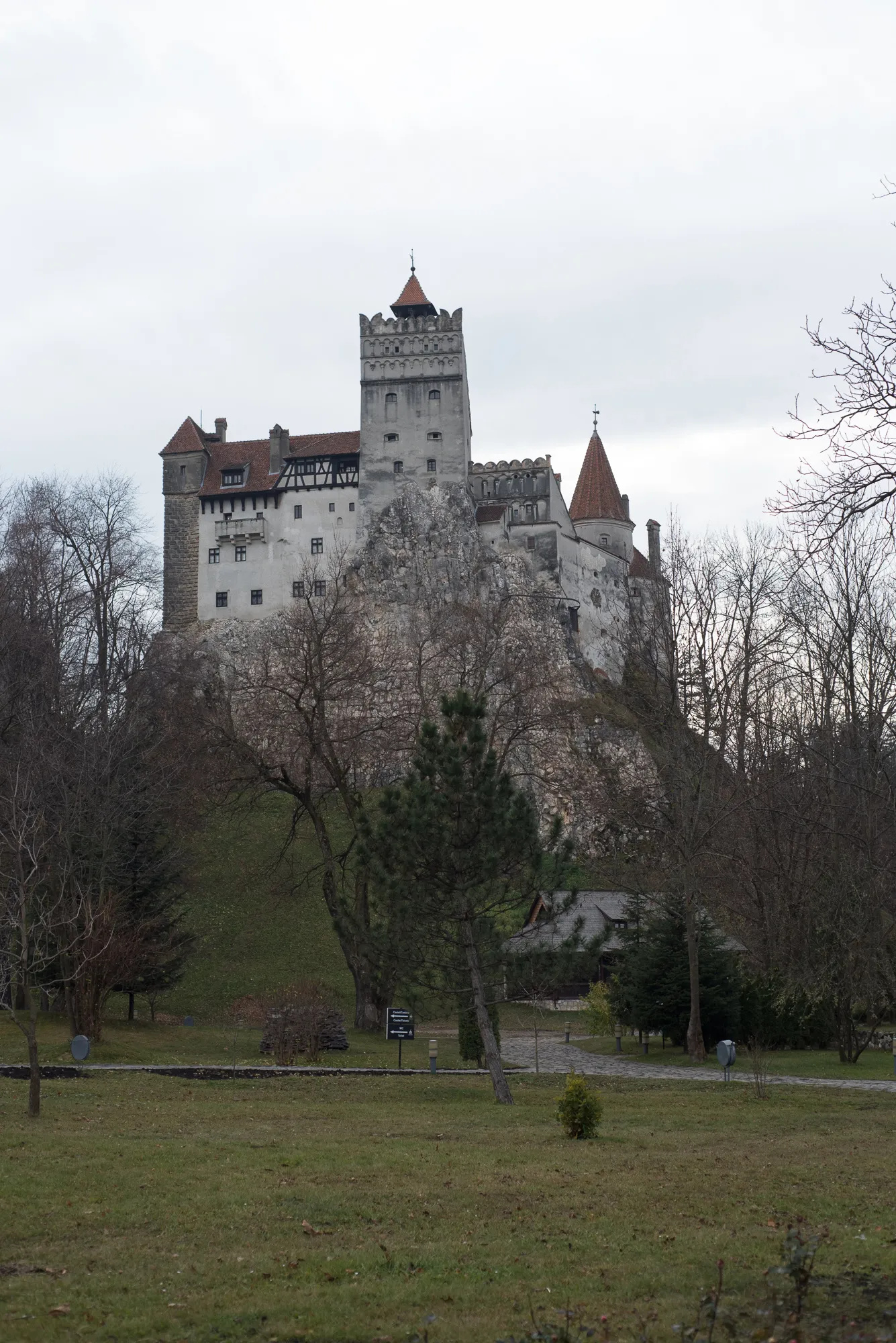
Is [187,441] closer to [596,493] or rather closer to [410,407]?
[410,407]

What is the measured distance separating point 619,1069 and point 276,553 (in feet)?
174

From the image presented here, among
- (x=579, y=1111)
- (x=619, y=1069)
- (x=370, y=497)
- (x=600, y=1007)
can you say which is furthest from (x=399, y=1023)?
(x=370, y=497)

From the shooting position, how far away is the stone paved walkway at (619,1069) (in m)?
23.2

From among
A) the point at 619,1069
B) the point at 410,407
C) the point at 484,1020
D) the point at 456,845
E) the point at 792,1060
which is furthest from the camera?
the point at 410,407

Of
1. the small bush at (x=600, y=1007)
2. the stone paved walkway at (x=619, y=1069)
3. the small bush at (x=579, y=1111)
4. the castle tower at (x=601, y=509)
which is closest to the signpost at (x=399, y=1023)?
the stone paved walkway at (x=619, y=1069)

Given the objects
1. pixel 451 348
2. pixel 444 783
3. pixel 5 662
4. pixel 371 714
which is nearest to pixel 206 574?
pixel 451 348

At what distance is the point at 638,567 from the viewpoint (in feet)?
274

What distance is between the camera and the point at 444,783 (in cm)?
1975

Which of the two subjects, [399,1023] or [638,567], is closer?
[399,1023]

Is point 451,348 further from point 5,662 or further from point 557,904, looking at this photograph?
point 557,904

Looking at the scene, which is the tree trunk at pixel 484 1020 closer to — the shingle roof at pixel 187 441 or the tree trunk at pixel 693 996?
the tree trunk at pixel 693 996

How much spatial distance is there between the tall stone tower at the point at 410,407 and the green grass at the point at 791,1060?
4495 cm

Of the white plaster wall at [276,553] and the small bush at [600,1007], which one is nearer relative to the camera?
the small bush at [600,1007]

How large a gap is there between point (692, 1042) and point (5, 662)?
2190cm
